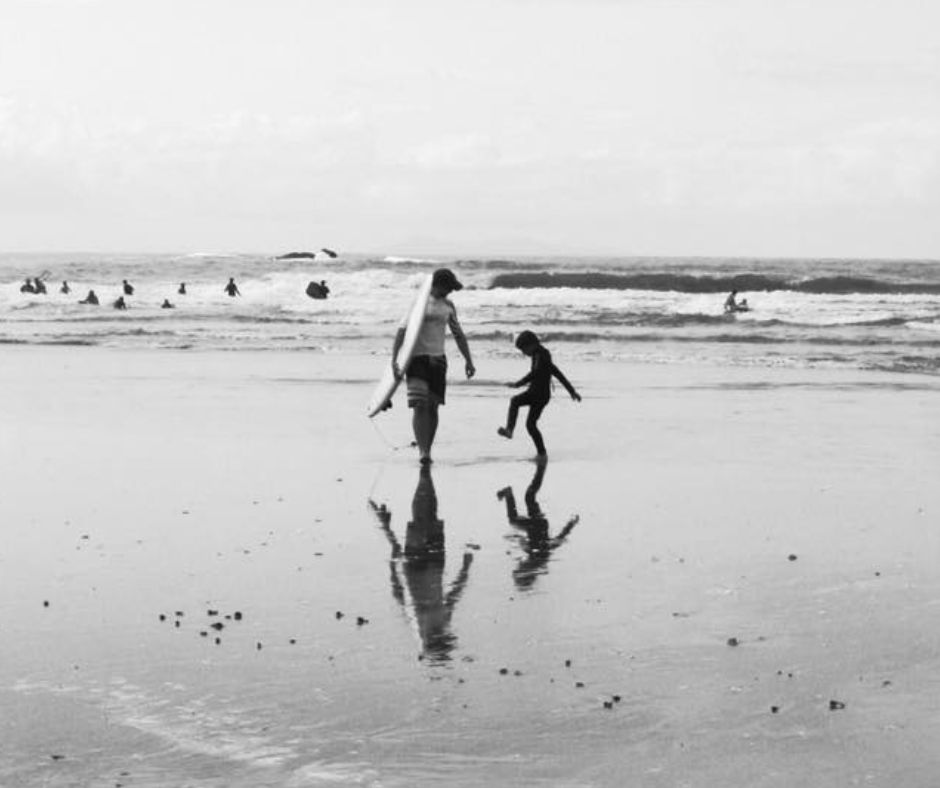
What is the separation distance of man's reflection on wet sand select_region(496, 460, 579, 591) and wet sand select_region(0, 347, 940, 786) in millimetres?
40

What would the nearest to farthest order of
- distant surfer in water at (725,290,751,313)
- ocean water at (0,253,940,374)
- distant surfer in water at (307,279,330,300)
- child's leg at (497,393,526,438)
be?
child's leg at (497,393,526,438) → ocean water at (0,253,940,374) → distant surfer in water at (725,290,751,313) → distant surfer in water at (307,279,330,300)

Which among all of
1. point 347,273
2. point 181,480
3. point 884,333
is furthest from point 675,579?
point 347,273

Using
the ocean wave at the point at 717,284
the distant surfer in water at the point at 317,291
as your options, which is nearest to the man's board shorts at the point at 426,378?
the distant surfer in water at the point at 317,291

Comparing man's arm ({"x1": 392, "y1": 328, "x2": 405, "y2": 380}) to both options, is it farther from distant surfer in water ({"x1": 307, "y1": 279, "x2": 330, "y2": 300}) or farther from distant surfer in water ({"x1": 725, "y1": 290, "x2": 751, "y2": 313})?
distant surfer in water ({"x1": 307, "y1": 279, "x2": 330, "y2": 300})

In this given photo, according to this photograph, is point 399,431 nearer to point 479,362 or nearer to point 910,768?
point 910,768

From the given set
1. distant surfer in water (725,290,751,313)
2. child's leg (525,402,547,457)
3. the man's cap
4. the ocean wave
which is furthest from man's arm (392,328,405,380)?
the ocean wave

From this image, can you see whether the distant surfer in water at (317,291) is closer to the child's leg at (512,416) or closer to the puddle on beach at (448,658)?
the child's leg at (512,416)

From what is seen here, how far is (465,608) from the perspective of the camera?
8.28 m

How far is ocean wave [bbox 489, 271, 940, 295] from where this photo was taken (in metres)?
69.7

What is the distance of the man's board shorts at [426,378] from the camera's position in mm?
14828

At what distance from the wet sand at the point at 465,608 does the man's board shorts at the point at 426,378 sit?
569 millimetres

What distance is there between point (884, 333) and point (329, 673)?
34611 millimetres

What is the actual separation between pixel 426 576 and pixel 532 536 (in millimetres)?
1584

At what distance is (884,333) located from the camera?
39938 millimetres
